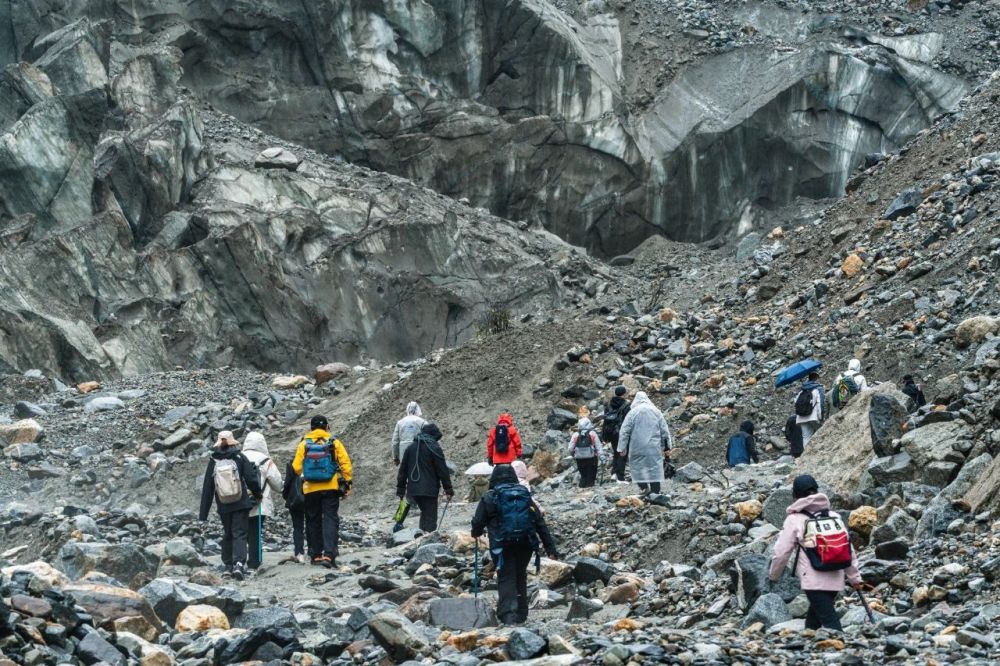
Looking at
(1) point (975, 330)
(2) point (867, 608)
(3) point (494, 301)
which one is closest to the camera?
(2) point (867, 608)

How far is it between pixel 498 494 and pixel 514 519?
0.77ft

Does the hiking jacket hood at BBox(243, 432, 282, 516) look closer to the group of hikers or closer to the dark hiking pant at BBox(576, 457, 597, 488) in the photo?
the group of hikers

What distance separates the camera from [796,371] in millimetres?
20969

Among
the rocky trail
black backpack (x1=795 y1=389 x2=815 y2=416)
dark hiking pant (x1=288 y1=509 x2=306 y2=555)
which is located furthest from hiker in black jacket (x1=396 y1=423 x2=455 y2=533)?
black backpack (x1=795 y1=389 x2=815 y2=416)

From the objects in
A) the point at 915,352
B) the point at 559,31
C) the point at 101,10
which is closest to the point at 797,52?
the point at 559,31

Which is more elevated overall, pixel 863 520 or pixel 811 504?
pixel 811 504

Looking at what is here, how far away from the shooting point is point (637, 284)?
38.9 meters

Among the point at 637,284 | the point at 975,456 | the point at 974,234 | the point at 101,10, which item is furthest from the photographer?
the point at 101,10

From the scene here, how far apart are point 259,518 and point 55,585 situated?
447 cm

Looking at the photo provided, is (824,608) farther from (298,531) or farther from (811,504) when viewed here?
(298,531)

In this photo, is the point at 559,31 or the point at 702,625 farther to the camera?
the point at 559,31

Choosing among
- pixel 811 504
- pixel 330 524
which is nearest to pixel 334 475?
pixel 330 524

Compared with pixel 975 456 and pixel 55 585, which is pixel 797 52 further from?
pixel 55 585

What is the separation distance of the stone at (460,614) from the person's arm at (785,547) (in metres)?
2.52
